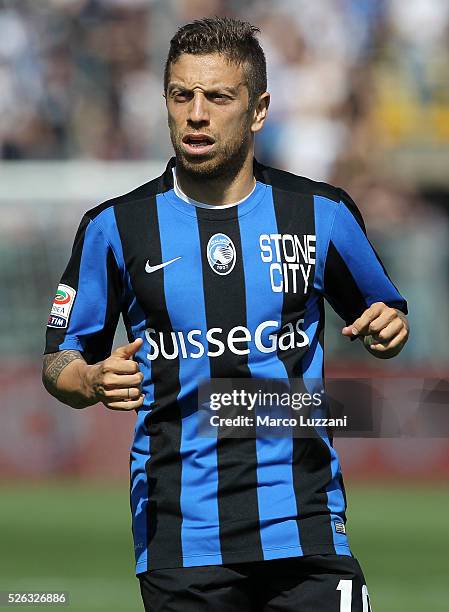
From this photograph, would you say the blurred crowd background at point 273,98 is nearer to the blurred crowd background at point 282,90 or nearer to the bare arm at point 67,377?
the blurred crowd background at point 282,90

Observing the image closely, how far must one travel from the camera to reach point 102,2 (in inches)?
577

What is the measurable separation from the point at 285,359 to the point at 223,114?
2.25ft

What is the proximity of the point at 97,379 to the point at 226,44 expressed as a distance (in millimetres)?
1005

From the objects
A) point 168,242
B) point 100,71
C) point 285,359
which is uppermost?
point 100,71

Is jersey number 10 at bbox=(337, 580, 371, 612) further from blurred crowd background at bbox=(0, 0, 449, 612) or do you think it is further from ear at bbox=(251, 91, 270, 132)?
blurred crowd background at bbox=(0, 0, 449, 612)

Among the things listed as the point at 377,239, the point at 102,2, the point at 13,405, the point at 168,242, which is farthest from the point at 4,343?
the point at 168,242

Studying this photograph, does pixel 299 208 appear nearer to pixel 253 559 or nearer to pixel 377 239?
pixel 253 559

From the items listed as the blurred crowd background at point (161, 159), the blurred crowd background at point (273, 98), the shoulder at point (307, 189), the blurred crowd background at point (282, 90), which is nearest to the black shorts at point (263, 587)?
the shoulder at point (307, 189)

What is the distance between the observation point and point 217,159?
141 inches

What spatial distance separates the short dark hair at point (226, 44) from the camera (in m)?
3.59

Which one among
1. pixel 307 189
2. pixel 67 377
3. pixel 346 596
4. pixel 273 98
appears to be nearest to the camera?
pixel 346 596

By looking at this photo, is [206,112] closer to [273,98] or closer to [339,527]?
[339,527]

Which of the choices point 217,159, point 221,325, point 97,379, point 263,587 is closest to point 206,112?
point 217,159

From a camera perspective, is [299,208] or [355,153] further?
[355,153]
